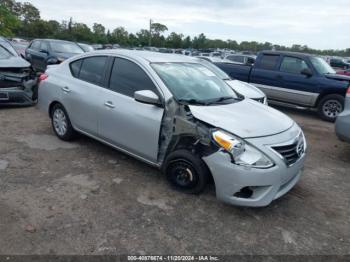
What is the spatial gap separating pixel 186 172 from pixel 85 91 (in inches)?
80.5

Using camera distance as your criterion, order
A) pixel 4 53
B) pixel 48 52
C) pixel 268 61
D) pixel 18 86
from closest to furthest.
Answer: pixel 18 86
pixel 4 53
pixel 268 61
pixel 48 52

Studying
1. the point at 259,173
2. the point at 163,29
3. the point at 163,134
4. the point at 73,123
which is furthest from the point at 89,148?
the point at 163,29

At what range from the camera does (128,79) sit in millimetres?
4160

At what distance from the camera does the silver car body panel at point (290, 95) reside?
848cm

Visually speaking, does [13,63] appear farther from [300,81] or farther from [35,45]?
[300,81]

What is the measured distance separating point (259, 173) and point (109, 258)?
1.60 metres

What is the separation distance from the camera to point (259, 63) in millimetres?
9445

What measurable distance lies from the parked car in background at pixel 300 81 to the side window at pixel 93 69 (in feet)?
19.3

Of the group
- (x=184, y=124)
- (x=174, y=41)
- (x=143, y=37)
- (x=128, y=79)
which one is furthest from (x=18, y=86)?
(x=143, y=37)

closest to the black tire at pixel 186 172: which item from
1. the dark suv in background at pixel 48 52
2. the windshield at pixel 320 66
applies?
the windshield at pixel 320 66

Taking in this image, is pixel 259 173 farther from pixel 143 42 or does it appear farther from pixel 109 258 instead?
pixel 143 42

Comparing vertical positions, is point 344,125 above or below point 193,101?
below

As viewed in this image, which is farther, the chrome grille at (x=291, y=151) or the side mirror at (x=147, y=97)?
the side mirror at (x=147, y=97)

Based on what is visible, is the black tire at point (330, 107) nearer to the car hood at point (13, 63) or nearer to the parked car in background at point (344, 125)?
the parked car in background at point (344, 125)
